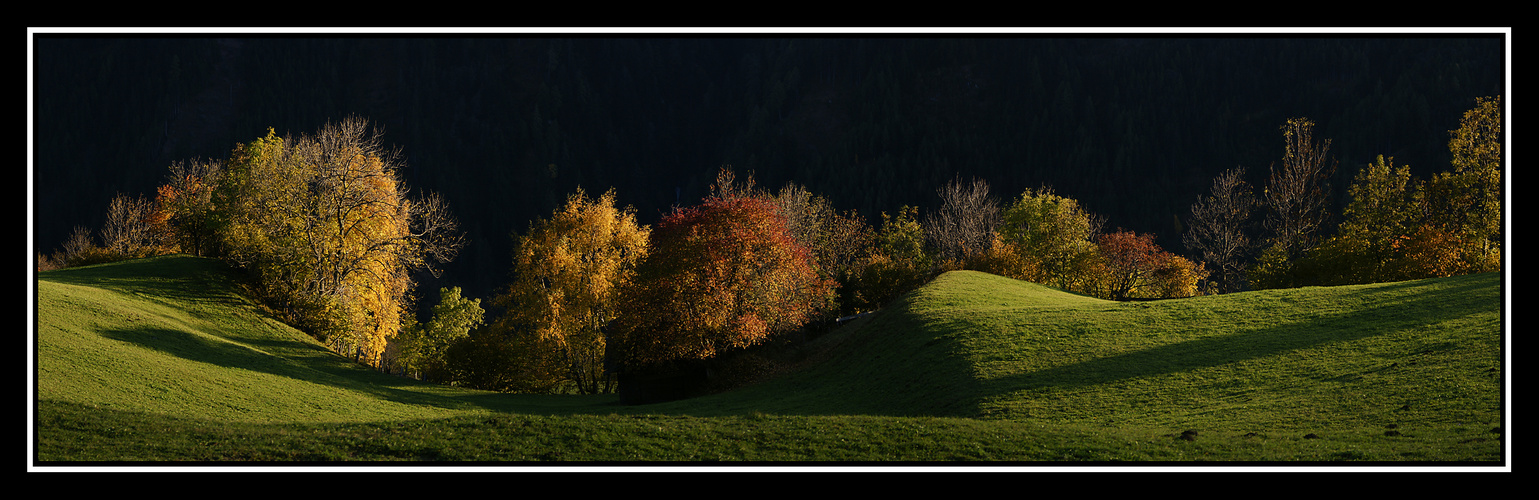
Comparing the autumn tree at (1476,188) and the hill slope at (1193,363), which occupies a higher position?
the autumn tree at (1476,188)

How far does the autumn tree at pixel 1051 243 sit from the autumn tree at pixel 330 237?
46199mm

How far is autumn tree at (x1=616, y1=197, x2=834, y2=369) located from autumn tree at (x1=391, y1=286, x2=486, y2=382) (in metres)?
16.1

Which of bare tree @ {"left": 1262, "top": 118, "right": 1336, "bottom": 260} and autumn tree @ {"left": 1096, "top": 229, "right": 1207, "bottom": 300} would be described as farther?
bare tree @ {"left": 1262, "top": 118, "right": 1336, "bottom": 260}

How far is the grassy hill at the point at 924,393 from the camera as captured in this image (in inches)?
846

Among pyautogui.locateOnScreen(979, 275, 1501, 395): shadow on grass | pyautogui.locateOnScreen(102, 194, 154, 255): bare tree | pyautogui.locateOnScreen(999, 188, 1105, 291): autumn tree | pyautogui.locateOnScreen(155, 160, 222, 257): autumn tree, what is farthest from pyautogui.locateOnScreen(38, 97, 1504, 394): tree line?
pyautogui.locateOnScreen(102, 194, 154, 255): bare tree

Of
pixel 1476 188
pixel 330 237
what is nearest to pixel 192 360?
pixel 330 237

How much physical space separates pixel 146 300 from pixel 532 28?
44.8m

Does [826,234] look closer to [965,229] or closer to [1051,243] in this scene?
[965,229]

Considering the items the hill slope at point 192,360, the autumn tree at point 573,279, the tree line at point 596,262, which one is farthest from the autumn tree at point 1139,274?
the hill slope at point 192,360

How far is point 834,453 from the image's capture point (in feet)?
70.4

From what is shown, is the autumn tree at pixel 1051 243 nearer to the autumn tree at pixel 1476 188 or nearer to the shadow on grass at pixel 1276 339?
the autumn tree at pixel 1476 188

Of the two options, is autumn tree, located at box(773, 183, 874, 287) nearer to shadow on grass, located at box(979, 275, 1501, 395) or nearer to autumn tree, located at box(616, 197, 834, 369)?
autumn tree, located at box(616, 197, 834, 369)

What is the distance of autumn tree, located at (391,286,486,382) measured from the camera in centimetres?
5843
